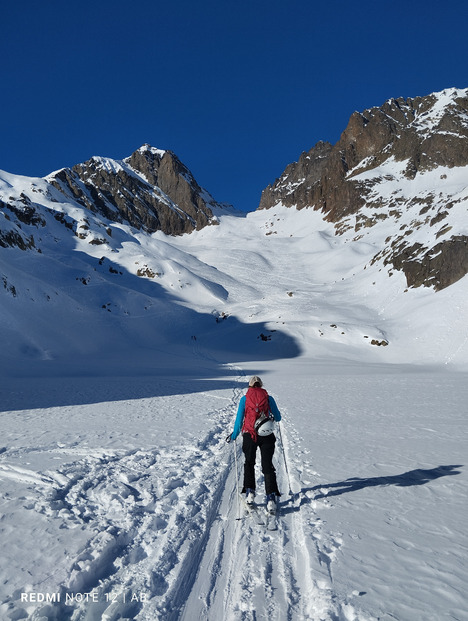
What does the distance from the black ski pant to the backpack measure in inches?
4.3

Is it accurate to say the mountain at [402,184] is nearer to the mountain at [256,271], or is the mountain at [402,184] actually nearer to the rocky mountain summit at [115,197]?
the mountain at [256,271]

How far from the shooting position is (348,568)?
4152 millimetres

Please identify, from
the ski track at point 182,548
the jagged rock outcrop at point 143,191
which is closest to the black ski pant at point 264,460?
the ski track at point 182,548

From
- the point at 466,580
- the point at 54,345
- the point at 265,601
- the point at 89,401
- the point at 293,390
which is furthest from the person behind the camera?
the point at 54,345

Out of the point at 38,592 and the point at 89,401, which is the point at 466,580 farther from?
the point at 89,401

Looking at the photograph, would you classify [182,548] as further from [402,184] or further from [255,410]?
[402,184]

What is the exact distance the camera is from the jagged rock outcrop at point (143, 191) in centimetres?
12838

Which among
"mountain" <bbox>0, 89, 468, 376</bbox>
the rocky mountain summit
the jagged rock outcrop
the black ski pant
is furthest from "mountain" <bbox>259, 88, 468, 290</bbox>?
the black ski pant

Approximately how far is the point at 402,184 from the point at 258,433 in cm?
13029

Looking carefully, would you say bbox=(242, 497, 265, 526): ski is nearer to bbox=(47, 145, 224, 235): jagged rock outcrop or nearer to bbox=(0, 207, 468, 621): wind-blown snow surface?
bbox=(0, 207, 468, 621): wind-blown snow surface

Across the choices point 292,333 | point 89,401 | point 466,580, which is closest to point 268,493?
point 466,580

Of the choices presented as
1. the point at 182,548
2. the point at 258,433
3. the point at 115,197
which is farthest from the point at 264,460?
the point at 115,197

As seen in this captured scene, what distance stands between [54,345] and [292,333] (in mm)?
25193

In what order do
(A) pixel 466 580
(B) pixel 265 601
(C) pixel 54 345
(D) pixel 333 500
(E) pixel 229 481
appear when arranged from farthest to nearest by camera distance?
(C) pixel 54 345 → (E) pixel 229 481 → (D) pixel 333 500 → (A) pixel 466 580 → (B) pixel 265 601
